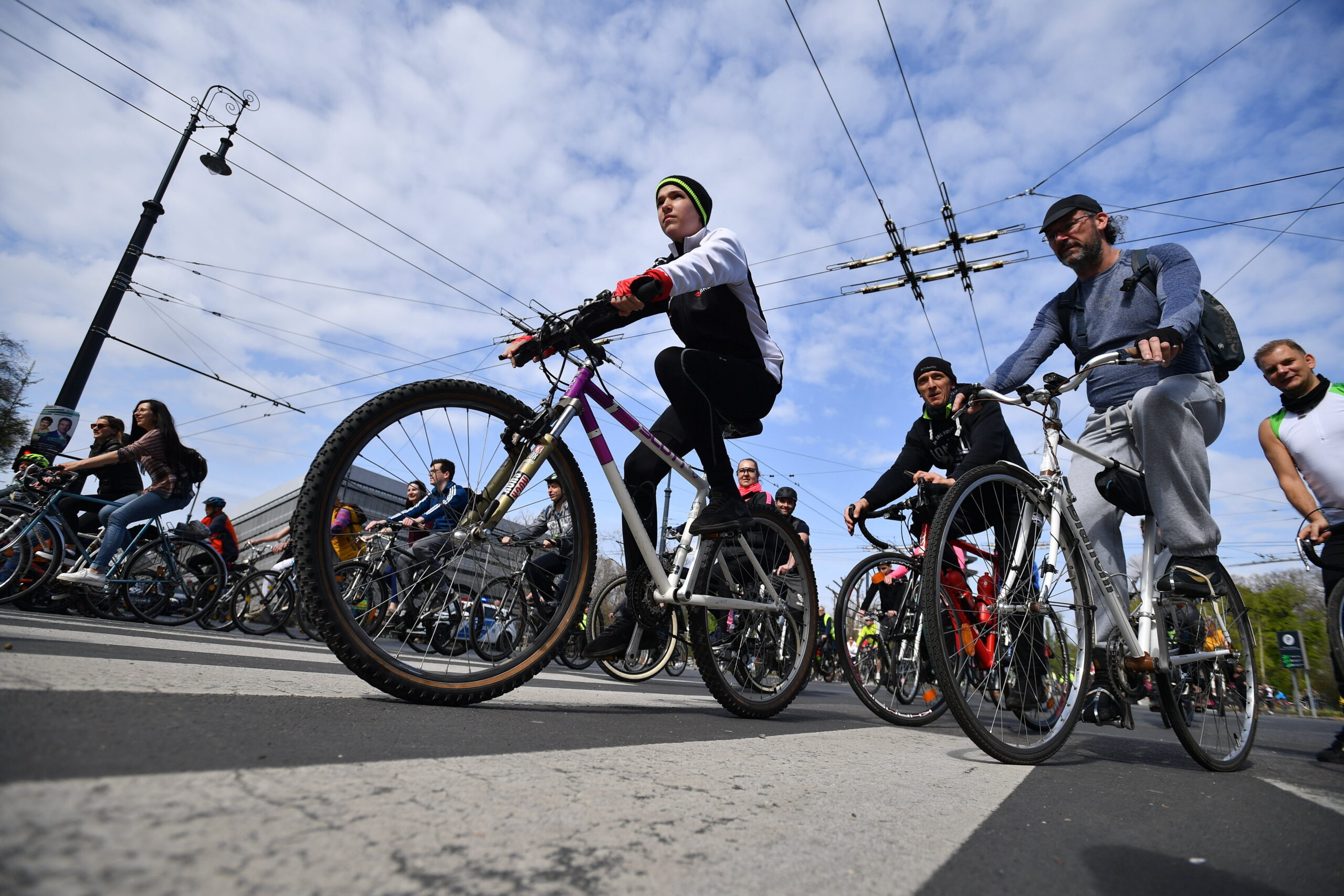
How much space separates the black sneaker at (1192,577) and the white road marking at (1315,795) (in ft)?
2.22

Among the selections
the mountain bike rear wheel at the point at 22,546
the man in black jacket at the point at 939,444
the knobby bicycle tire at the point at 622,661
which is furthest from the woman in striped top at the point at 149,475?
the man in black jacket at the point at 939,444

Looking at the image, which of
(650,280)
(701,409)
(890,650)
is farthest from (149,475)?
(890,650)

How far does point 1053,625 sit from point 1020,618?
0.18 metres

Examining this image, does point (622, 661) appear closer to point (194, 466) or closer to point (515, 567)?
point (515, 567)

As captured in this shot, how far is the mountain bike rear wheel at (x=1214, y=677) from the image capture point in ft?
9.17

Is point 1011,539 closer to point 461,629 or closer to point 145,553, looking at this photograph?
point 461,629

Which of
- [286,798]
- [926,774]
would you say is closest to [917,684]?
[926,774]

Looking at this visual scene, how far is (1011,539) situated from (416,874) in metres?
2.47

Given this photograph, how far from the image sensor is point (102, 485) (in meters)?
6.75

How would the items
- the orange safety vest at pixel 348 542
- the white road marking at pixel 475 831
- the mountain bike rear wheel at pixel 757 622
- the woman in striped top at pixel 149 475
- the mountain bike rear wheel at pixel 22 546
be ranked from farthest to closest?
the woman in striped top at pixel 149 475, the mountain bike rear wheel at pixel 22 546, the mountain bike rear wheel at pixel 757 622, the orange safety vest at pixel 348 542, the white road marking at pixel 475 831

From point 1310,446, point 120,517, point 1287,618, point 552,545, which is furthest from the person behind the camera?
point 1287,618

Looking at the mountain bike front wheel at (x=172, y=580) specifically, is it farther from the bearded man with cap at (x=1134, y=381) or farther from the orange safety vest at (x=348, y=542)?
the bearded man with cap at (x=1134, y=381)

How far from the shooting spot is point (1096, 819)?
1473 mm

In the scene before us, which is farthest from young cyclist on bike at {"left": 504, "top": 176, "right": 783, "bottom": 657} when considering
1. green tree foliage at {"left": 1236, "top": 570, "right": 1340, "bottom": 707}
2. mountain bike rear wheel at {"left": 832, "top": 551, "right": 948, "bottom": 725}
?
green tree foliage at {"left": 1236, "top": 570, "right": 1340, "bottom": 707}
